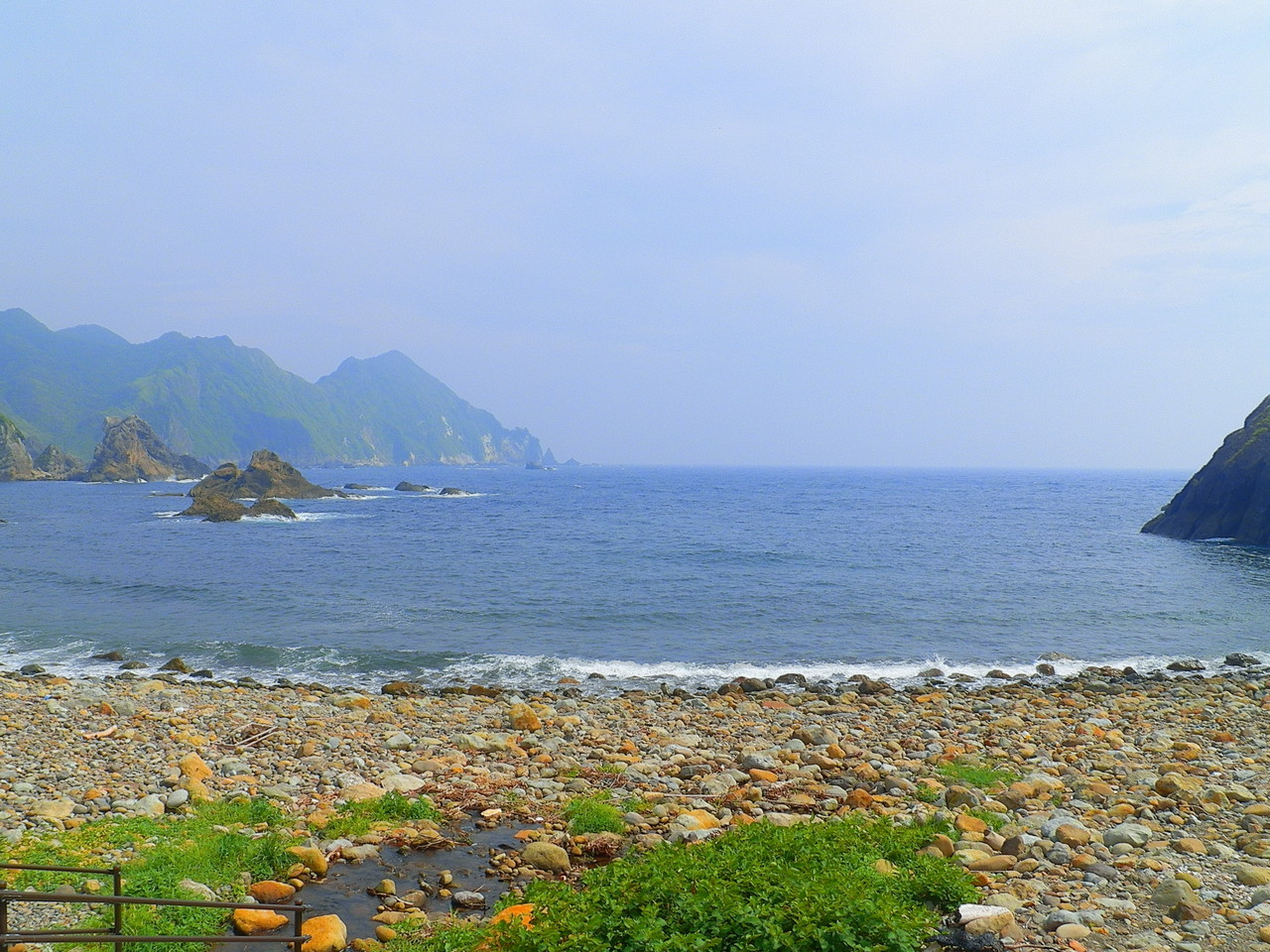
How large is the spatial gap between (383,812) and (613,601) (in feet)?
77.9

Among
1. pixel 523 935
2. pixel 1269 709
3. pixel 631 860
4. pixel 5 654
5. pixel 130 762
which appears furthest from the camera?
pixel 5 654

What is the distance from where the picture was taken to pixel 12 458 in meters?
156

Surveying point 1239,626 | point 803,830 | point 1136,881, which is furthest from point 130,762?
point 1239,626

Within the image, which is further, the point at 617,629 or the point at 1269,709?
the point at 617,629

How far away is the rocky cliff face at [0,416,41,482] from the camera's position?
155 m

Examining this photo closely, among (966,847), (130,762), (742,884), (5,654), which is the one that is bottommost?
(5,654)

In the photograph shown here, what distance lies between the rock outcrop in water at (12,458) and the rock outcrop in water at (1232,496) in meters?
193

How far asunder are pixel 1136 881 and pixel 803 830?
3.54 m

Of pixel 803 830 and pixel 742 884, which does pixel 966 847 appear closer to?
pixel 803 830

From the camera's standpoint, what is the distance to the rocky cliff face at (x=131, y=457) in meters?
162

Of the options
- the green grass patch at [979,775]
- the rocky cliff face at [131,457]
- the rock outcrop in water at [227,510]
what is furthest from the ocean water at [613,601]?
the rocky cliff face at [131,457]

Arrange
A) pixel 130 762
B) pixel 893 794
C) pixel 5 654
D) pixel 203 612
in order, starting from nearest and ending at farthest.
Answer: pixel 893 794 → pixel 130 762 → pixel 5 654 → pixel 203 612

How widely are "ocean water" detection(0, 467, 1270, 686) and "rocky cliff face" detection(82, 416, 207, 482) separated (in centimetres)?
11072

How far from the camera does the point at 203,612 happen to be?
102ft
